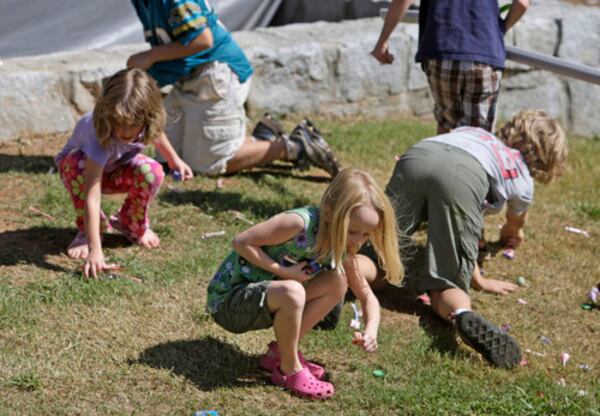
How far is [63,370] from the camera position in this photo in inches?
146

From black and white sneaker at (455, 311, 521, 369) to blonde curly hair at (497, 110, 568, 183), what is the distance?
1048 mm

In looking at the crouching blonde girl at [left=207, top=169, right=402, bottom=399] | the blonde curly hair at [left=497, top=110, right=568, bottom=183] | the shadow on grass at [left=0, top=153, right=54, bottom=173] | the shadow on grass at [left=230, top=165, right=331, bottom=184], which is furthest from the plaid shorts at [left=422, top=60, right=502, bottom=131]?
the shadow on grass at [left=0, top=153, right=54, bottom=173]

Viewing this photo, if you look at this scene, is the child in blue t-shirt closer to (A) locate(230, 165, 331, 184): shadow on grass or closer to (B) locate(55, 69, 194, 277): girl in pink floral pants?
(A) locate(230, 165, 331, 184): shadow on grass

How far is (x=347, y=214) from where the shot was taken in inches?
136

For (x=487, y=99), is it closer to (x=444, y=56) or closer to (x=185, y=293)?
(x=444, y=56)

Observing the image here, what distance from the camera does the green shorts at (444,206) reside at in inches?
175

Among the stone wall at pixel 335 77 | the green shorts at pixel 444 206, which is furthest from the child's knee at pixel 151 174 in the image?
the stone wall at pixel 335 77

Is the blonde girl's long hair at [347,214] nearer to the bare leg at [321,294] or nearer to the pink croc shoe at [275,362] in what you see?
the bare leg at [321,294]

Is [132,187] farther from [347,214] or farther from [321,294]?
[347,214]

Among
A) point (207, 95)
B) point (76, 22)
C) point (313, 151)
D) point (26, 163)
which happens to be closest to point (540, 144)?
point (313, 151)

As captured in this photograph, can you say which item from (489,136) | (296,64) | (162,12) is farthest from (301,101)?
(489,136)

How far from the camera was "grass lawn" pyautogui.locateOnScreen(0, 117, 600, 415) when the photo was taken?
3.64 m

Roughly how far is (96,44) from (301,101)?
5.00 feet

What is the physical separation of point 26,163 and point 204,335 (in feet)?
7.87
